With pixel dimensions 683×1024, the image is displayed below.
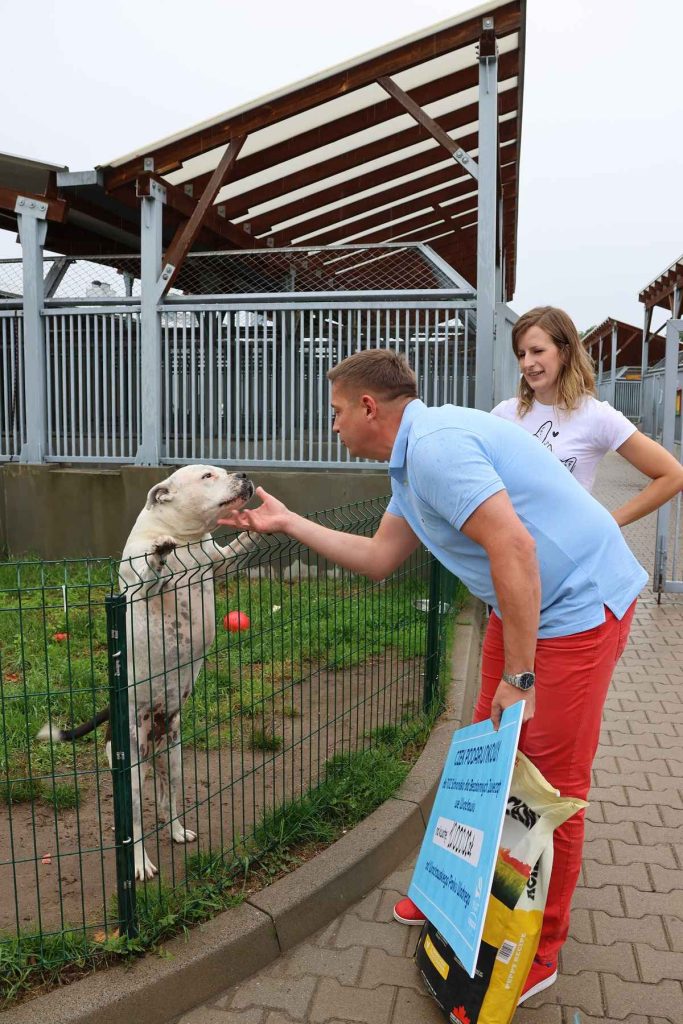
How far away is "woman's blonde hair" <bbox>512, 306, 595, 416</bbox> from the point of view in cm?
373

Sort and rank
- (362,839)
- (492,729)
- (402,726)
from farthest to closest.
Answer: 1. (402,726)
2. (362,839)
3. (492,729)

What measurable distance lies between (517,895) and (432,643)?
2501 mm

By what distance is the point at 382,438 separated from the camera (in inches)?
111

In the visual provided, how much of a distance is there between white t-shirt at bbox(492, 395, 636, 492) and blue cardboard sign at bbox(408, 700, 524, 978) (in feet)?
4.82

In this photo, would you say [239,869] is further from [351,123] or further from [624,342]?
[624,342]

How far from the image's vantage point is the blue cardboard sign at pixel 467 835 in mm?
2367

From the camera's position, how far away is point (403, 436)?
2.67 meters

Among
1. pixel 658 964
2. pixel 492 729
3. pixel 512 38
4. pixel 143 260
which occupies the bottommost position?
pixel 658 964

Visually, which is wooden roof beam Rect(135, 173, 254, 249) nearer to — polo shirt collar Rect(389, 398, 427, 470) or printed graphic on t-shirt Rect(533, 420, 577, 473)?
printed graphic on t-shirt Rect(533, 420, 577, 473)

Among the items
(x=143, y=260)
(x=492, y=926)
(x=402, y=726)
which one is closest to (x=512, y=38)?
(x=143, y=260)

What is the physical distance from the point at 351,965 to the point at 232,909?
0.47 meters

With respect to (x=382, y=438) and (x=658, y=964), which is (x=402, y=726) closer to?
(x=658, y=964)

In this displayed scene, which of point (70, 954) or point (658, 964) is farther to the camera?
point (658, 964)


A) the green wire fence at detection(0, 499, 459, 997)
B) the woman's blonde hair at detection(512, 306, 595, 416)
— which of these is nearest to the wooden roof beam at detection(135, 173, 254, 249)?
the green wire fence at detection(0, 499, 459, 997)
